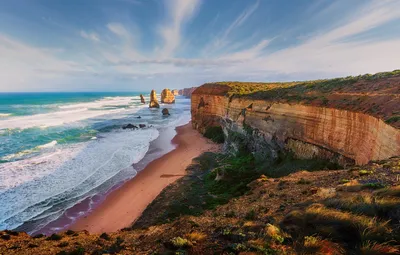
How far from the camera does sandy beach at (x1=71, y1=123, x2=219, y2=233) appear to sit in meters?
15.2

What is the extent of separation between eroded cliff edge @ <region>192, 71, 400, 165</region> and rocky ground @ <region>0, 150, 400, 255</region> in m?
3.78

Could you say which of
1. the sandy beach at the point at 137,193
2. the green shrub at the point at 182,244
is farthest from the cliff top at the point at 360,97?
the sandy beach at the point at 137,193

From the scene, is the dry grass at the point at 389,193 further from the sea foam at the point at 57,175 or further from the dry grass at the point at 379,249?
the sea foam at the point at 57,175

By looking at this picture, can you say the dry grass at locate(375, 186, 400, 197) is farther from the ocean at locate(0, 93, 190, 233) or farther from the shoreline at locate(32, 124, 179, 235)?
the ocean at locate(0, 93, 190, 233)

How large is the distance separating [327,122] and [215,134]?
21.5m

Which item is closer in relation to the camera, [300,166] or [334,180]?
[334,180]

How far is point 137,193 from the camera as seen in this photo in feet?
63.0

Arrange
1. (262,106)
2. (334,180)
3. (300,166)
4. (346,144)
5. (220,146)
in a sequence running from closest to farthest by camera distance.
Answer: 1. (334,180)
2. (346,144)
3. (300,166)
4. (262,106)
5. (220,146)

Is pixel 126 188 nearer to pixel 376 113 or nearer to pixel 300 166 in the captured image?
pixel 300 166

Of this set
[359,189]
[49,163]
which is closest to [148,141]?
[49,163]

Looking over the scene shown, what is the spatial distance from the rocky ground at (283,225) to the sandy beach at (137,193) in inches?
71.5

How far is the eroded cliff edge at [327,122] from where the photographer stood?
13320mm

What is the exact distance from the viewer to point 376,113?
13.6 m

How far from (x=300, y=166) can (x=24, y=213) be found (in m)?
21.1
